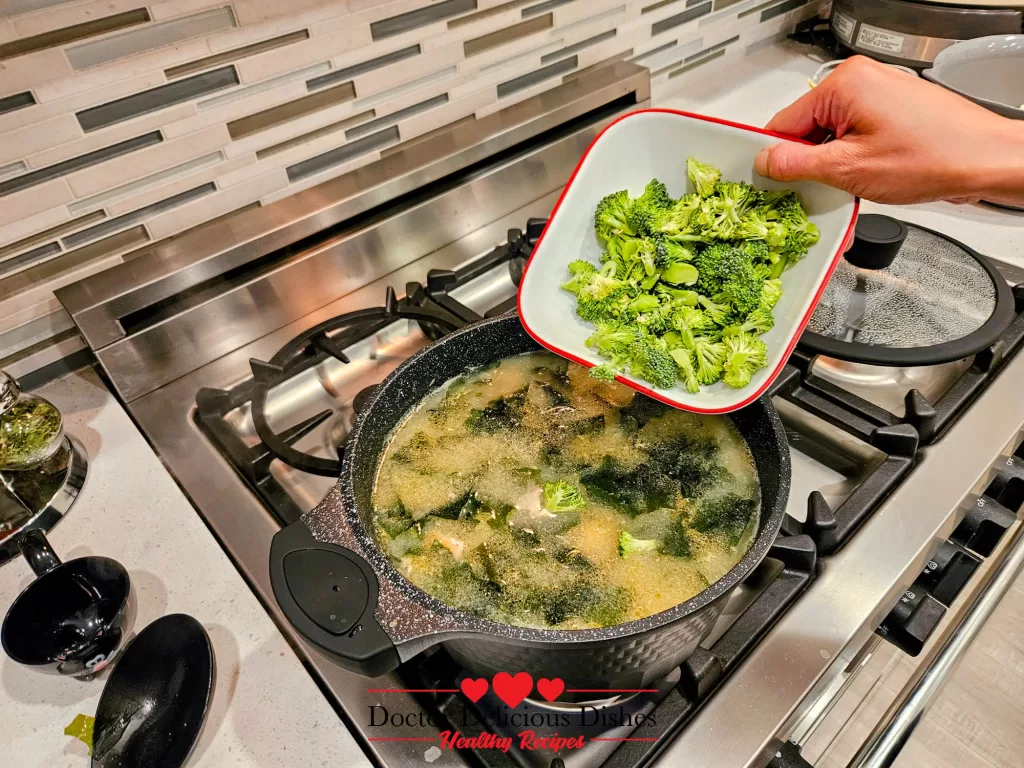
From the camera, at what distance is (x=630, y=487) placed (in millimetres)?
825

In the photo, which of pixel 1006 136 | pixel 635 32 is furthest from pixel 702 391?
pixel 635 32

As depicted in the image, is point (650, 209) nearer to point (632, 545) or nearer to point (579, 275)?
point (579, 275)

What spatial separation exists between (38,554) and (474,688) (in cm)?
49

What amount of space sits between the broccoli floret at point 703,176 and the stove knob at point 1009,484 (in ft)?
1.75

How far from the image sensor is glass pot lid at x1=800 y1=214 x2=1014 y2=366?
0.95 m

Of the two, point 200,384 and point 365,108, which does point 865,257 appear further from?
point 200,384

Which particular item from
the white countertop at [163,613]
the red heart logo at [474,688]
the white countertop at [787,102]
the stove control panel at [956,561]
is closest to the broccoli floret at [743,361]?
the stove control panel at [956,561]

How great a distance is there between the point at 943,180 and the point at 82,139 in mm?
1065

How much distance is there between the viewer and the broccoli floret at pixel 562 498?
791 mm

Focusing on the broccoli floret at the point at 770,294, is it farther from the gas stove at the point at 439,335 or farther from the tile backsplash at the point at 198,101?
the tile backsplash at the point at 198,101

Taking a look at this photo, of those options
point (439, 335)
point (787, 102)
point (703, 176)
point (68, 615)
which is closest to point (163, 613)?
point (68, 615)

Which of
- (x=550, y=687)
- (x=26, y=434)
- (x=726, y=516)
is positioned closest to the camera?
(x=550, y=687)

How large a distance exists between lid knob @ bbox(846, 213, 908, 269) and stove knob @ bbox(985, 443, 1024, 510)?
32cm

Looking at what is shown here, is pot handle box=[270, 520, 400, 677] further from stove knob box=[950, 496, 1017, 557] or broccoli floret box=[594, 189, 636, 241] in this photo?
stove knob box=[950, 496, 1017, 557]
